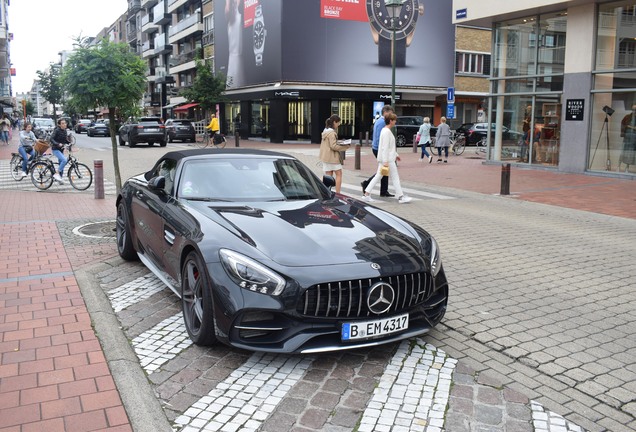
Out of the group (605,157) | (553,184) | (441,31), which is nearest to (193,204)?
(553,184)

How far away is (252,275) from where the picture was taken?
383cm

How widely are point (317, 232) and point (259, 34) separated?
3751 cm

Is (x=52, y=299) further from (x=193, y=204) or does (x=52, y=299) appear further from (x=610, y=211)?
(x=610, y=211)

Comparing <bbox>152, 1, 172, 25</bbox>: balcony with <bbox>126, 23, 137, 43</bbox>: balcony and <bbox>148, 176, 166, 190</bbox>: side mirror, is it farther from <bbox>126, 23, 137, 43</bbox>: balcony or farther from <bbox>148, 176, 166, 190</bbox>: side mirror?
<bbox>148, 176, 166, 190</bbox>: side mirror

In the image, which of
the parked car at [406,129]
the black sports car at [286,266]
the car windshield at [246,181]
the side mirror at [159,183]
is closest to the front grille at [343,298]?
the black sports car at [286,266]

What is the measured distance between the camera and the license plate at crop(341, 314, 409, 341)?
378 cm

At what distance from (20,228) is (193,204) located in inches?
212

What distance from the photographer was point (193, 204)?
504 centimetres

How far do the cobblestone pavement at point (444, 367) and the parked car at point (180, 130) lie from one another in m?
31.8

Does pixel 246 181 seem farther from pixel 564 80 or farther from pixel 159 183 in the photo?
pixel 564 80

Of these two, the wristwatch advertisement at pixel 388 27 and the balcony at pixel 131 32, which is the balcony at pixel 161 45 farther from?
the wristwatch advertisement at pixel 388 27

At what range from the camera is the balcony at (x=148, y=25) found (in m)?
76.4

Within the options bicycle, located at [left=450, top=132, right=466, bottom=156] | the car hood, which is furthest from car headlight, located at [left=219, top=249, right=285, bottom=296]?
bicycle, located at [left=450, top=132, right=466, bottom=156]

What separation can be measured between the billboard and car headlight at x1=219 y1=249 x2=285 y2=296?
112 ft
